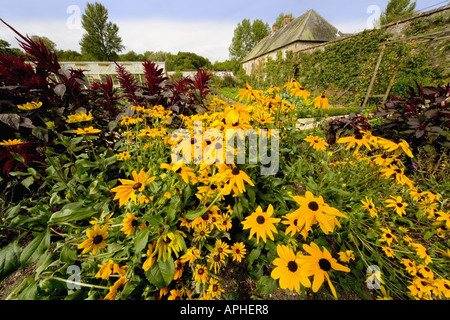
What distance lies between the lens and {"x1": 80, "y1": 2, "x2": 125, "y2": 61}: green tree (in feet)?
A: 99.1

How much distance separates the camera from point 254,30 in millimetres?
35281

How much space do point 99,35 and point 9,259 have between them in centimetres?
4394

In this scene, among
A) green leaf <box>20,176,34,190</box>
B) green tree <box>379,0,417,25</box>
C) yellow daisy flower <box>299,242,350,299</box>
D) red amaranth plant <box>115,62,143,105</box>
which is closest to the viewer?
yellow daisy flower <box>299,242,350,299</box>

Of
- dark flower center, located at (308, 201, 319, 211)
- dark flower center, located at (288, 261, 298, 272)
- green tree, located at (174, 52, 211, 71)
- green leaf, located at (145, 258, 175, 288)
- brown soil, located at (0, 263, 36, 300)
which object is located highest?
green tree, located at (174, 52, 211, 71)

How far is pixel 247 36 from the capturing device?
3612cm

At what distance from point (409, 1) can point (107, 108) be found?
146ft

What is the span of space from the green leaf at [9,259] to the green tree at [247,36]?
1677 inches

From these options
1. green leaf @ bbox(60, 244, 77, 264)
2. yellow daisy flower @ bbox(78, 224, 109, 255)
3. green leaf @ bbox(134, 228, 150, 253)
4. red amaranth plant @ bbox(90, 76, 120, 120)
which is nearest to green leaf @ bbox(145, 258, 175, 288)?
green leaf @ bbox(134, 228, 150, 253)

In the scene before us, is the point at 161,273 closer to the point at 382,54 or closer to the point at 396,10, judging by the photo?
the point at 382,54

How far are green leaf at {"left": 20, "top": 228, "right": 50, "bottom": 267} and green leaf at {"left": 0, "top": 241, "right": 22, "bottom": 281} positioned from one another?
6 cm

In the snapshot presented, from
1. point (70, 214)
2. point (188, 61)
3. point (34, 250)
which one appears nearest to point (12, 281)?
point (34, 250)

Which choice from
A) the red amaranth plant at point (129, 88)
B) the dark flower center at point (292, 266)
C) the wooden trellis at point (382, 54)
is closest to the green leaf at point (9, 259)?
the dark flower center at point (292, 266)

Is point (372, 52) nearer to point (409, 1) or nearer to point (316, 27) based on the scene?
point (316, 27)

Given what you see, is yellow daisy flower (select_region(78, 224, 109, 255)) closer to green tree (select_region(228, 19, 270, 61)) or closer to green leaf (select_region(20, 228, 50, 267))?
green leaf (select_region(20, 228, 50, 267))
